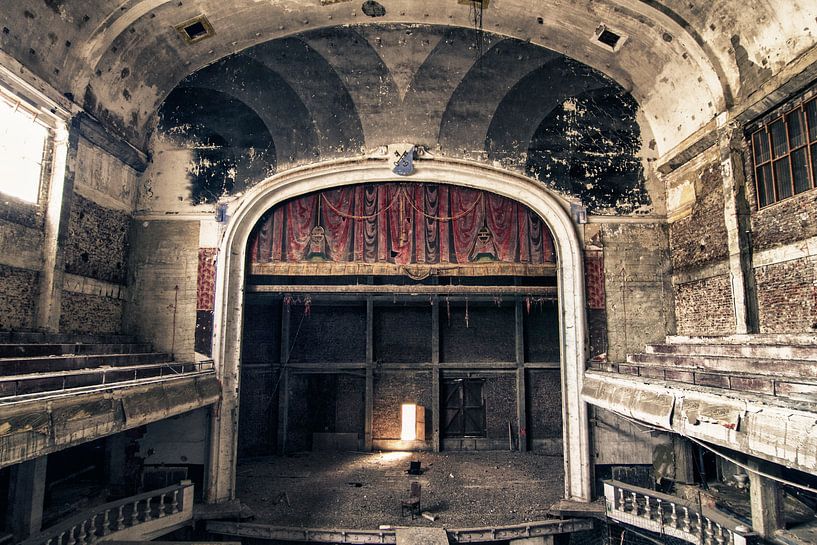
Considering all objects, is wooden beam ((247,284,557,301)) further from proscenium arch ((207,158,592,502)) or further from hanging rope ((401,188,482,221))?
hanging rope ((401,188,482,221))

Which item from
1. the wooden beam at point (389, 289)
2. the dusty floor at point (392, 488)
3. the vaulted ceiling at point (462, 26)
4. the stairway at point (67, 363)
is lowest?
the dusty floor at point (392, 488)

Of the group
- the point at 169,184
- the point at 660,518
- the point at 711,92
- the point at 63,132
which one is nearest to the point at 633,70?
the point at 711,92

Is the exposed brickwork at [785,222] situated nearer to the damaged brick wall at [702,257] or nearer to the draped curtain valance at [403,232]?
the damaged brick wall at [702,257]

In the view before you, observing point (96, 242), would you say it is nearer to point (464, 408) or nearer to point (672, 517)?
point (464, 408)

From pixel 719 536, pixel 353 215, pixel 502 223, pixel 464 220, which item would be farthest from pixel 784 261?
pixel 353 215

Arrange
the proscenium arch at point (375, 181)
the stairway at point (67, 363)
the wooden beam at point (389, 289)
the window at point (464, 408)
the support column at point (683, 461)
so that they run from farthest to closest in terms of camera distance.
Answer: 1. the window at point (464, 408)
2. the wooden beam at point (389, 289)
3. the proscenium arch at point (375, 181)
4. the support column at point (683, 461)
5. the stairway at point (67, 363)

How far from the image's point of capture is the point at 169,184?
36.6 feet

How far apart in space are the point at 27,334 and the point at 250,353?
23.7ft

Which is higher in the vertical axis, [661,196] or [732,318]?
[661,196]

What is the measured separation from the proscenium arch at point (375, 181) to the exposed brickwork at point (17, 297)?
10.7 ft

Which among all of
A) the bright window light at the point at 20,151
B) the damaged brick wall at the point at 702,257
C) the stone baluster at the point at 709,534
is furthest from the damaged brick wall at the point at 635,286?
the bright window light at the point at 20,151

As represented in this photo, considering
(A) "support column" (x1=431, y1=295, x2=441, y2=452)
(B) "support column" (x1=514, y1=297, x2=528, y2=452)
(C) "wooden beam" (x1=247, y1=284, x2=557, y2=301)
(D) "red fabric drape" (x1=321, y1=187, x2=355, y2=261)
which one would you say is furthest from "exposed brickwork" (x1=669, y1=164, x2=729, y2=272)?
(D) "red fabric drape" (x1=321, y1=187, x2=355, y2=261)

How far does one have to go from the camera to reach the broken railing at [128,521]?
24.2 feet

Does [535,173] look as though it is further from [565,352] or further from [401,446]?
[401,446]
